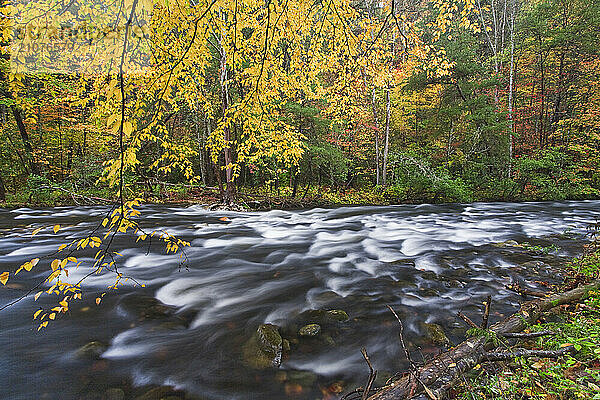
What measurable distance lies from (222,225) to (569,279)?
24.0 feet

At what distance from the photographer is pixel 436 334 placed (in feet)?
10.4

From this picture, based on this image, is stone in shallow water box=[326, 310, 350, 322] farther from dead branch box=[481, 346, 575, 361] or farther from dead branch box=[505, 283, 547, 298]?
dead branch box=[505, 283, 547, 298]

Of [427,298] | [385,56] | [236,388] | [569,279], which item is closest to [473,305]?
[427,298]

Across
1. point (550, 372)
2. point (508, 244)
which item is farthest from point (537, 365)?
point (508, 244)

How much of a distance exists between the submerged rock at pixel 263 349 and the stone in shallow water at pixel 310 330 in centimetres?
25

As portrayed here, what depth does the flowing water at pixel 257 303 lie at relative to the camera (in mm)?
2643

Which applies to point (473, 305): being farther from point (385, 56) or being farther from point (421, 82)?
point (421, 82)

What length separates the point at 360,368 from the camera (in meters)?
2.79

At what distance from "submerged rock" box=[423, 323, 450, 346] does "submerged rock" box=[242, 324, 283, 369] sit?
1480mm

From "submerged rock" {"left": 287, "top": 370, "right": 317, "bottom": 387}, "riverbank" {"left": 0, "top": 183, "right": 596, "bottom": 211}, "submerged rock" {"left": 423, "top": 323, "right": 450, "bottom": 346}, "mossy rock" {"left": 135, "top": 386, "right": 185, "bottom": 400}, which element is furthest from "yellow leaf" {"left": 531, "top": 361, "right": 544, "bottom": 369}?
"riverbank" {"left": 0, "top": 183, "right": 596, "bottom": 211}

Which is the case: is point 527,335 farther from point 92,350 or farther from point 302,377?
point 92,350

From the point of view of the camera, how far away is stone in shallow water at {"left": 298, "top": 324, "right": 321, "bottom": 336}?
3256mm

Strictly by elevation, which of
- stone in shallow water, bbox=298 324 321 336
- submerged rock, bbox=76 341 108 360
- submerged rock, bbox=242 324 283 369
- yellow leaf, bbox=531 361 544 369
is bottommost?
stone in shallow water, bbox=298 324 321 336

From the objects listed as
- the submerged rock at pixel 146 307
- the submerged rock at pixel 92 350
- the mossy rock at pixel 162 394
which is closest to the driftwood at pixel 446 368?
the mossy rock at pixel 162 394
